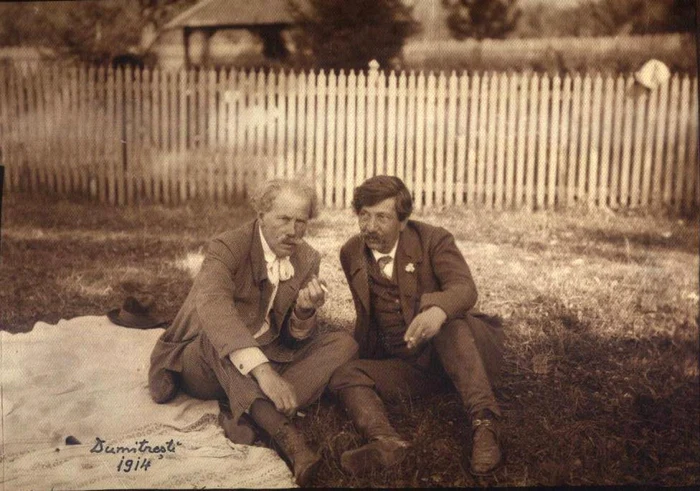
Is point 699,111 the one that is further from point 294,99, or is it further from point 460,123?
point 294,99

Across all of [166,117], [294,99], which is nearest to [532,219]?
[294,99]

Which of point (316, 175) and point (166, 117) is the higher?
point (166, 117)

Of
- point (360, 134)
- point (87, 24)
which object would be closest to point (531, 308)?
point (360, 134)

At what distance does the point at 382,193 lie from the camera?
3.00 metres

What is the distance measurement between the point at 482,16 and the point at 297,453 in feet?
6.66

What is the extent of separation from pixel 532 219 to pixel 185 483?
2.10 meters

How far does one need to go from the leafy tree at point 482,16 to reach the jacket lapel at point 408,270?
3.31 ft

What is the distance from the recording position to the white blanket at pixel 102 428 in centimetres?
278

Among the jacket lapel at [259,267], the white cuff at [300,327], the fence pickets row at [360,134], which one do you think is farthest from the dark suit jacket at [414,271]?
the fence pickets row at [360,134]

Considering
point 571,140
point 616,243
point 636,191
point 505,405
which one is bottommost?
point 505,405

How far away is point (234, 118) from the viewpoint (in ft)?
12.8

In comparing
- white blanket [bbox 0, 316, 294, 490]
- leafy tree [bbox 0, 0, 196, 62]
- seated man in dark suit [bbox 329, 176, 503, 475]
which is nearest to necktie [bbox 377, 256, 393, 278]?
seated man in dark suit [bbox 329, 176, 503, 475]

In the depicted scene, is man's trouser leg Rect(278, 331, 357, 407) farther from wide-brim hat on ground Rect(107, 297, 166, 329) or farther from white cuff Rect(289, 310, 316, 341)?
wide-brim hat on ground Rect(107, 297, 166, 329)

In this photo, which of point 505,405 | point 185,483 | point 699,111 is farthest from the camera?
point 699,111
